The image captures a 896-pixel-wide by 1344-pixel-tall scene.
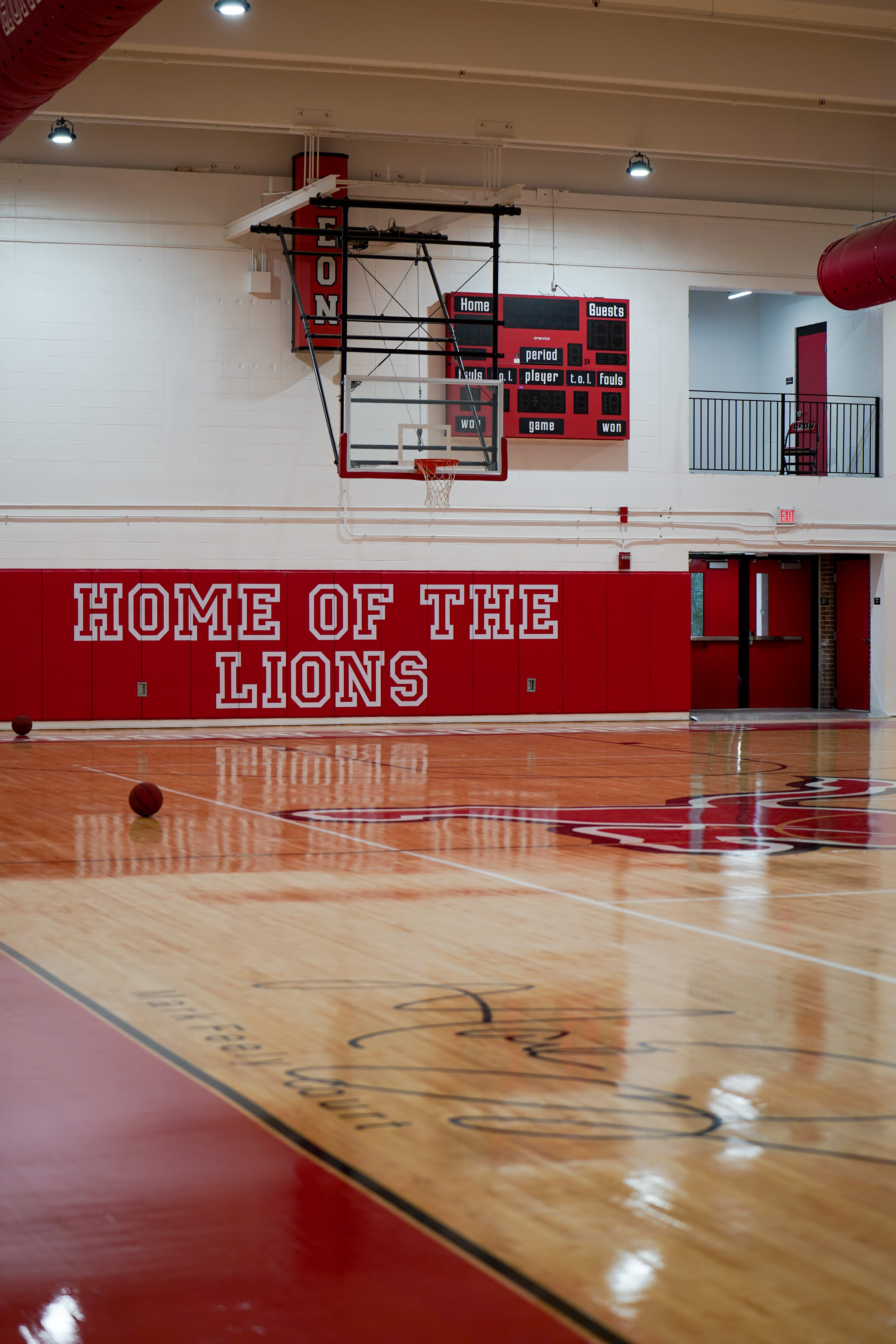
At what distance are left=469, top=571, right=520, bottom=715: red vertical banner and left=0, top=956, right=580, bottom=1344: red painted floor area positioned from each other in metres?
14.3

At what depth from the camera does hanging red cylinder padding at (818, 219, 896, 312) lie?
1341 cm

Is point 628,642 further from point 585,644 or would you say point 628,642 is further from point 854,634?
point 854,634

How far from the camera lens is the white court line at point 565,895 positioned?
4.54 meters

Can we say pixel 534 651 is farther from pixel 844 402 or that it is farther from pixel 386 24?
pixel 386 24

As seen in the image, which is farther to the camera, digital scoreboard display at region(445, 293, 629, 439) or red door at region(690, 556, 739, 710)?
red door at region(690, 556, 739, 710)

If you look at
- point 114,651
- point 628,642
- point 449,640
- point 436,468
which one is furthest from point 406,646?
point 114,651

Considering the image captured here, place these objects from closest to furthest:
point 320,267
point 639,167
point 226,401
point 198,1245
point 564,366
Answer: point 198,1245
point 639,167
point 320,267
point 226,401
point 564,366

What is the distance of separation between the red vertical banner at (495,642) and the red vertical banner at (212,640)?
2893 millimetres

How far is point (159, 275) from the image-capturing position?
16281 millimetres

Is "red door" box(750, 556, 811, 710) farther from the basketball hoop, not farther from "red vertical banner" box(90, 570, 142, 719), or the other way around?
"red vertical banner" box(90, 570, 142, 719)

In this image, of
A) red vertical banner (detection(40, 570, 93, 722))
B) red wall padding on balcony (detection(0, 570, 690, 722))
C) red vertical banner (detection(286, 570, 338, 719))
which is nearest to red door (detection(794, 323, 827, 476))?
red wall padding on balcony (detection(0, 570, 690, 722))

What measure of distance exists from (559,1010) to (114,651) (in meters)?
13.2

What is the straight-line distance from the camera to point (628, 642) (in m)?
17.9

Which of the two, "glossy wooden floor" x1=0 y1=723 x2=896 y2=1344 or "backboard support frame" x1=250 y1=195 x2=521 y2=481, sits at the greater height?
"backboard support frame" x1=250 y1=195 x2=521 y2=481
